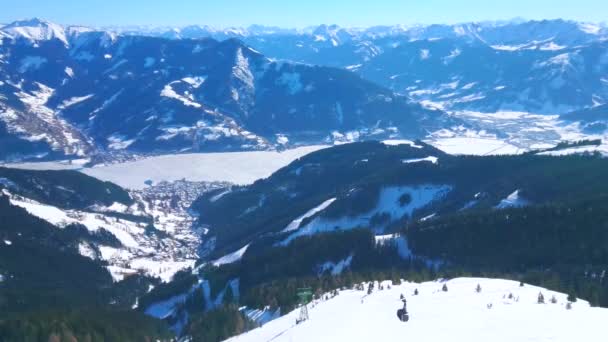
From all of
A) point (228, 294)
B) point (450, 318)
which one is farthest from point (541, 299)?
point (228, 294)

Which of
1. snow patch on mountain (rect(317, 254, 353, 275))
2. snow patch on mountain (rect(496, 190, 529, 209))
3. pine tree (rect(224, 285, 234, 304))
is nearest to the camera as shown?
pine tree (rect(224, 285, 234, 304))

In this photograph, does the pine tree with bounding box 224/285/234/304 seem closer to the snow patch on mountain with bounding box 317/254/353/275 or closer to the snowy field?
the snow patch on mountain with bounding box 317/254/353/275

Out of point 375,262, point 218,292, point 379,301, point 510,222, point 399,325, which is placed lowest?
point 218,292

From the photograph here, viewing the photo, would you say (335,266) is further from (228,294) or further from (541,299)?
(541,299)

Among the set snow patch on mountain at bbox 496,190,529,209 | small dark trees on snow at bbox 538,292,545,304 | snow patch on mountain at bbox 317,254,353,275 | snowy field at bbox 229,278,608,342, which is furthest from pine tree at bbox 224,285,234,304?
small dark trees on snow at bbox 538,292,545,304

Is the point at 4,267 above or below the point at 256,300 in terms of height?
below

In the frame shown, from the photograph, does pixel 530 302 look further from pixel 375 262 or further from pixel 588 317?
pixel 375 262

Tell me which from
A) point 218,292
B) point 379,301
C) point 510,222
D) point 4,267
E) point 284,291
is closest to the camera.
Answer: point 379,301

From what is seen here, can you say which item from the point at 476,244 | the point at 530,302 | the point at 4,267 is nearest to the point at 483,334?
the point at 530,302
